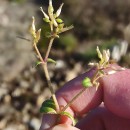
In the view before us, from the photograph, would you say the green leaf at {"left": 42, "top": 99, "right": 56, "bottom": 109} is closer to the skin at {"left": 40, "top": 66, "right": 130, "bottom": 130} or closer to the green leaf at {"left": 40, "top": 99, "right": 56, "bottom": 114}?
the green leaf at {"left": 40, "top": 99, "right": 56, "bottom": 114}

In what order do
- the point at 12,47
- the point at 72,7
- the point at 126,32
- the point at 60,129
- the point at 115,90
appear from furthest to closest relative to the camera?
the point at 72,7, the point at 126,32, the point at 12,47, the point at 115,90, the point at 60,129

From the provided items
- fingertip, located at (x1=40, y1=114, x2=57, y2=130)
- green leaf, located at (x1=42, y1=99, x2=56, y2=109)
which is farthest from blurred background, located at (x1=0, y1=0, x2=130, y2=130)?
green leaf, located at (x1=42, y1=99, x2=56, y2=109)

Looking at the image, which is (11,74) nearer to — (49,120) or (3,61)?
(3,61)

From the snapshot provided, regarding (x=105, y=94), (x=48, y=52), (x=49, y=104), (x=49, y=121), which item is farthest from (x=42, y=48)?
(x=48, y=52)

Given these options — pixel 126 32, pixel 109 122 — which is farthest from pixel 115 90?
pixel 126 32

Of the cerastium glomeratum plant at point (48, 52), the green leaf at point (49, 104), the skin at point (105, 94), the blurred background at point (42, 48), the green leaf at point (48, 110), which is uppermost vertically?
the cerastium glomeratum plant at point (48, 52)

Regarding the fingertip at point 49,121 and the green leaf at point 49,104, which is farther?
the fingertip at point 49,121

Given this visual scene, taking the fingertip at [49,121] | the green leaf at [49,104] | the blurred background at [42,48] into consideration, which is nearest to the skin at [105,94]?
the fingertip at [49,121]

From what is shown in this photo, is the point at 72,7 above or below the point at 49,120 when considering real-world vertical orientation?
below

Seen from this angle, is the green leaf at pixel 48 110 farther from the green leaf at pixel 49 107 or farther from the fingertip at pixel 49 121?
the fingertip at pixel 49 121
